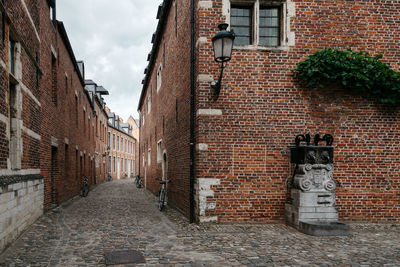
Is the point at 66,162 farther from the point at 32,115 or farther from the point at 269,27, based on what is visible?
the point at 269,27

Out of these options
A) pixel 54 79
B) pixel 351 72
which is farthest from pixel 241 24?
pixel 54 79

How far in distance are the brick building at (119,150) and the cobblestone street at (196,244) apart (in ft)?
100

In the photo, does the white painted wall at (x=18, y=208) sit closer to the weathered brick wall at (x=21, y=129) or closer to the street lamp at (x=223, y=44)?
the weathered brick wall at (x=21, y=129)

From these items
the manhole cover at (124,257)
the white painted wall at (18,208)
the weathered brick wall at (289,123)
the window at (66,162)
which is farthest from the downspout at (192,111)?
the window at (66,162)

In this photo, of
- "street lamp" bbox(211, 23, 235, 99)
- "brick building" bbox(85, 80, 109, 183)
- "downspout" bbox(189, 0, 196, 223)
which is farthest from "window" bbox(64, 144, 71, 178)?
"brick building" bbox(85, 80, 109, 183)

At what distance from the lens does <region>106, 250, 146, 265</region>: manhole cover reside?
4.79 meters

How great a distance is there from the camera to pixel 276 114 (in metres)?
7.75

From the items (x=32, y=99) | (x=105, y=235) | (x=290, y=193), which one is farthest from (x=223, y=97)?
(x=32, y=99)

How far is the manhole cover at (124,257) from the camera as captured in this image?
4.79m

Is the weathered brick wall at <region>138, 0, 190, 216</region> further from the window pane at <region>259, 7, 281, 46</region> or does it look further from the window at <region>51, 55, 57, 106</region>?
the window at <region>51, 55, 57, 106</region>

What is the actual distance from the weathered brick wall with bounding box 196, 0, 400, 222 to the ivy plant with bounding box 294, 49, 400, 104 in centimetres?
32

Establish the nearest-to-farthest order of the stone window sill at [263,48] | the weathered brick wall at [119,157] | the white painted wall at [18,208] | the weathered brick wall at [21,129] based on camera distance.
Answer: the white painted wall at [18,208] → the weathered brick wall at [21,129] → the stone window sill at [263,48] → the weathered brick wall at [119,157]

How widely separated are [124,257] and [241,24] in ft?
19.3

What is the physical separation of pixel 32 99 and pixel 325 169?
7.19 m
